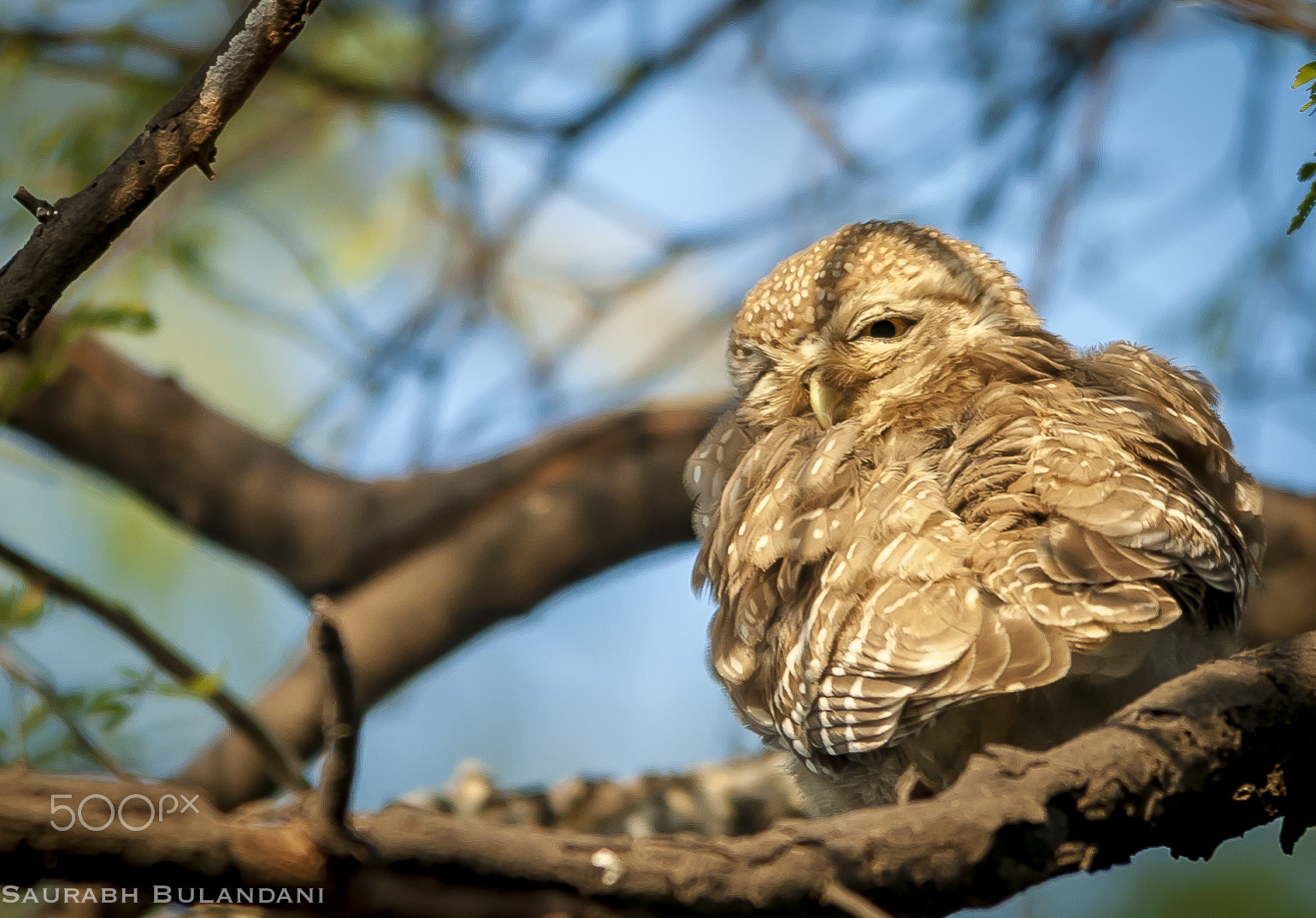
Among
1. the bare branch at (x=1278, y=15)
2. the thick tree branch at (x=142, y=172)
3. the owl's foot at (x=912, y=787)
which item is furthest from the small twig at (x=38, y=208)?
the bare branch at (x=1278, y=15)

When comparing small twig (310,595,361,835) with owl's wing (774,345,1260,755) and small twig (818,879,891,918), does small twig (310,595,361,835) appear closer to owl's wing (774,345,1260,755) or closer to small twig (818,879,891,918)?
small twig (818,879,891,918)

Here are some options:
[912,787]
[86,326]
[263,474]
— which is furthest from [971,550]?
[263,474]

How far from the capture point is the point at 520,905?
1181 mm

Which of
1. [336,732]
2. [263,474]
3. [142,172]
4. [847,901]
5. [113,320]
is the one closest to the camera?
[336,732]

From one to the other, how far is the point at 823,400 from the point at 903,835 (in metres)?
1.52

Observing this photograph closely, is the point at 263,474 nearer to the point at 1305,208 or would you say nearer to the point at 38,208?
the point at 38,208

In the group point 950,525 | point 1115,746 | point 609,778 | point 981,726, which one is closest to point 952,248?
point 950,525

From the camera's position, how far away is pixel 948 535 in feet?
6.83

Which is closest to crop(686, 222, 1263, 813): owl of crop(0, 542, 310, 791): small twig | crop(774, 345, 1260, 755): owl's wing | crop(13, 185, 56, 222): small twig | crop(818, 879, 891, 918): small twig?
crop(774, 345, 1260, 755): owl's wing

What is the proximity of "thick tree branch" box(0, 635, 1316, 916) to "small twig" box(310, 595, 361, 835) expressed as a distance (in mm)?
45

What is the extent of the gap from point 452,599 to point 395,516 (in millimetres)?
418

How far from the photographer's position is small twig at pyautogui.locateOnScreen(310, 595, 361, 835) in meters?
1.09

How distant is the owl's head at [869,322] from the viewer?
9.23ft

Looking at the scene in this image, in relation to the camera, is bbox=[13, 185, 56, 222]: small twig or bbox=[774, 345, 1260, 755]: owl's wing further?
bbox=[774, 345, 1260, 755]: owl's wing
